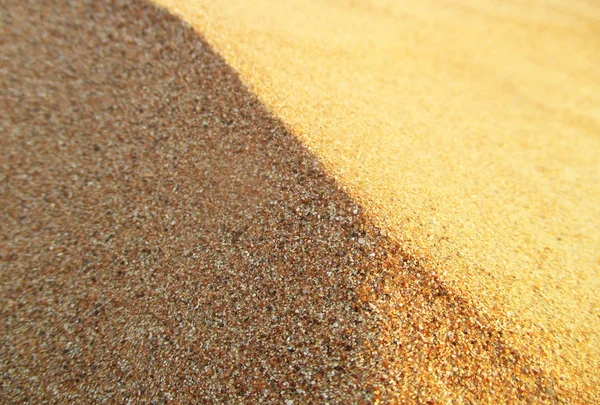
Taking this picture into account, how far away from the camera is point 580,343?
4.25 ft

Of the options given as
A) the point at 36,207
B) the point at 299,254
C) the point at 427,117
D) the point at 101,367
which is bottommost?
the point at 101,367

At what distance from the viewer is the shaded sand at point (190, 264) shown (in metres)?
1.21

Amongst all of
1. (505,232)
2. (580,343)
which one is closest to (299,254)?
(505,232)

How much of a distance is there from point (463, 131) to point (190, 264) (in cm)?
154

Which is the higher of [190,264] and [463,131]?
[463,131]

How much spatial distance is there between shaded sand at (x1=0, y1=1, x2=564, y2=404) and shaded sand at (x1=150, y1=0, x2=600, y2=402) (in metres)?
0.14

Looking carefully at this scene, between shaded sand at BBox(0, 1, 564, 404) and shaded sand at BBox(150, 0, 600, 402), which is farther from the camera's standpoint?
shaded sand at BBox(150, 0, 600, 402)

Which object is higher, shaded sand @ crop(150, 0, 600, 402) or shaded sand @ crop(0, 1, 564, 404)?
shaded sand @ crop(150, 0, 600, 402)

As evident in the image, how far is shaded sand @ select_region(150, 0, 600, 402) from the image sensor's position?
138 centimetres

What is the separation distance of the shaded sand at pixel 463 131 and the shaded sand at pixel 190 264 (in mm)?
138

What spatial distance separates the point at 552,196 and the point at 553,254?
1.35 ft

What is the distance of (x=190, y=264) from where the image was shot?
146 centimetres

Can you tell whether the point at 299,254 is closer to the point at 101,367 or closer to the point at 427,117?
the point at 101,367

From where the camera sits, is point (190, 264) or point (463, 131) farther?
point (463, 131)
